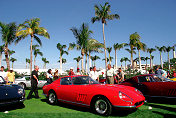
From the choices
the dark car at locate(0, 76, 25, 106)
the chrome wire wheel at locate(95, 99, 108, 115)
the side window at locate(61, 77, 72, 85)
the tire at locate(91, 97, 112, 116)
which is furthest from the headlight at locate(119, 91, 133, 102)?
the dark car at locate(0, 76, 25, 106)

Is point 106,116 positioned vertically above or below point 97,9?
below

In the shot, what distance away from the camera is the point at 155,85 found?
20.0 ft

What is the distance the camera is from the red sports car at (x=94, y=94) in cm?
404

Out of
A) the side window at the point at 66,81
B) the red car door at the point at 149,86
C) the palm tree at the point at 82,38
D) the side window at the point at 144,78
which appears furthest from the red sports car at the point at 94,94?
the palm tree at the point at 82,38

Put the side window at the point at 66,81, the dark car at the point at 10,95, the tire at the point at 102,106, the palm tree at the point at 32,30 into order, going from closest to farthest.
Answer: the tire at the point at 102,106, the dark car at the point at 10,95, the side window at the point at 66,81, the palm tree at the point at 32,30

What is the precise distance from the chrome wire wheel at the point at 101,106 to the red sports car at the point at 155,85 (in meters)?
2.98

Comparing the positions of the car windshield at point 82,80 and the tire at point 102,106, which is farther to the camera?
the car windshield at point 82,80

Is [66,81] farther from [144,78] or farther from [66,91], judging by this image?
[144,78]

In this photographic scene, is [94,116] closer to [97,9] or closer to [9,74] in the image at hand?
[9,74]

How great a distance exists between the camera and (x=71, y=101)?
518 cm


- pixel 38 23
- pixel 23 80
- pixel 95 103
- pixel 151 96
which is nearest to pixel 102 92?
pixel 95 103

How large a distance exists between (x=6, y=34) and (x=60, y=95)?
1640cm

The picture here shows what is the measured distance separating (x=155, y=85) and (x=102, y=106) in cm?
313

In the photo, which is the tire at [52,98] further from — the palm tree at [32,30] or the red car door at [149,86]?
the palm tree at [32,30]
